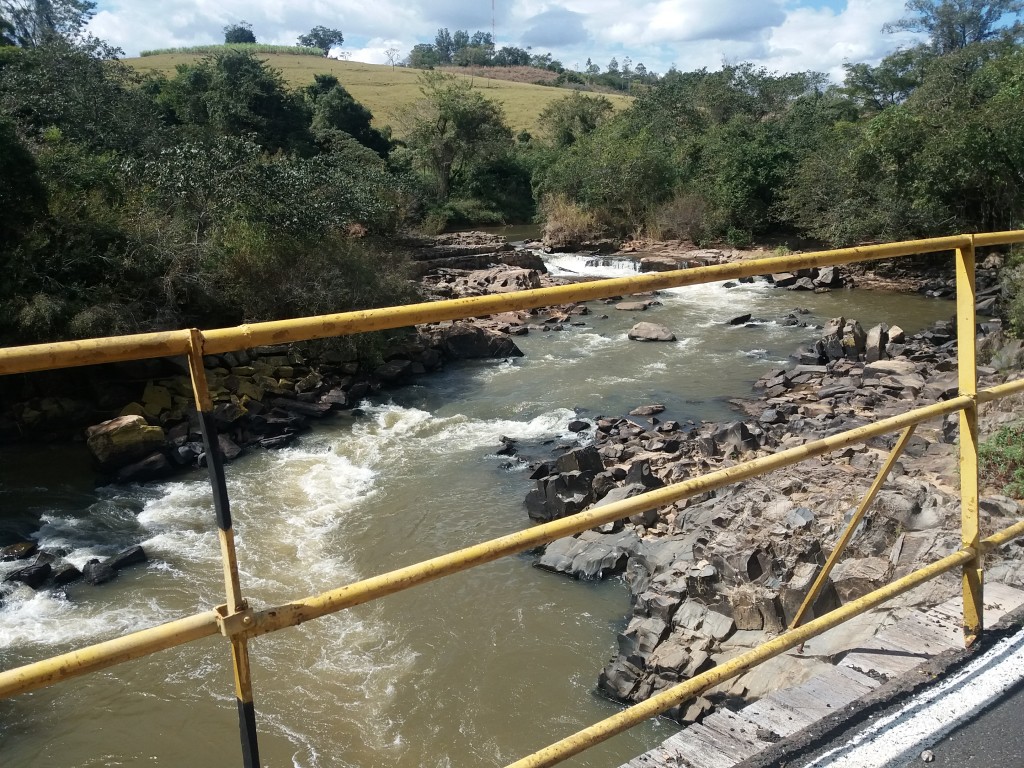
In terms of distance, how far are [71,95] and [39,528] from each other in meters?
13.9

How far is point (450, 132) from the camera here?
41094mm

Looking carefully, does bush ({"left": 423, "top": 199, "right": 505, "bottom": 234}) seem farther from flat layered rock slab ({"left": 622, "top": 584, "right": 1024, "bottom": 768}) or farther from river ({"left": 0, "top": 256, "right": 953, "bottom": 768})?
flat layered rock slab ({"left": 622, "top": 584, "right": 1024, "bottom": 768})

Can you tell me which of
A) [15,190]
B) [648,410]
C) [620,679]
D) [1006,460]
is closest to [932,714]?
[620,679]

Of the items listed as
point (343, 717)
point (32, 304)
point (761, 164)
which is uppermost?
point (761, 164)

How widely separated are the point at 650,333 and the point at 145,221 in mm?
11152

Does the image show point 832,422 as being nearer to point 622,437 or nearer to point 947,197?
point 622,437

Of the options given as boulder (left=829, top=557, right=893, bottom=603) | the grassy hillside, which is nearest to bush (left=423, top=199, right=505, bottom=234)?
the grassy hillside

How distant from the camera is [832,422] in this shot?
1195cm

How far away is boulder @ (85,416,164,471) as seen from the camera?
12.0 meters

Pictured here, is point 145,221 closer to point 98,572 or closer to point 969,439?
point 98,572

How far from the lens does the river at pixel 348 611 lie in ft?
20.5

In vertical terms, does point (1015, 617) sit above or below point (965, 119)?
below

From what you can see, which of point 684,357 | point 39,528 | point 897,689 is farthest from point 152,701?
point 684,357

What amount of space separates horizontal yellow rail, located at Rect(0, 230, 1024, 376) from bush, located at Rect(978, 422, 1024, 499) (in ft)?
17.1
